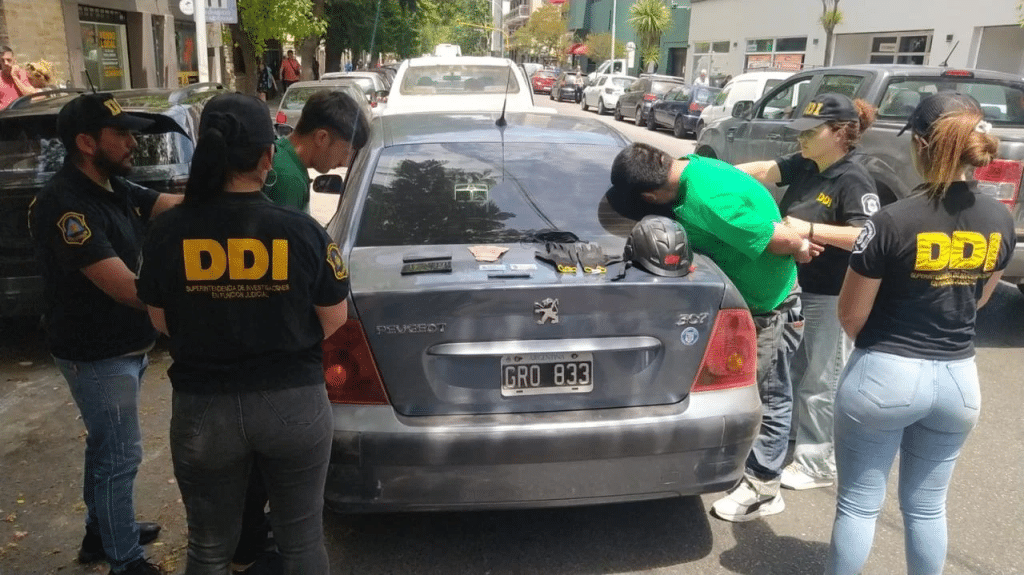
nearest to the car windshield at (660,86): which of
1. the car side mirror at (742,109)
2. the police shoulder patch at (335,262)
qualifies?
the car side mirror at (742,109)

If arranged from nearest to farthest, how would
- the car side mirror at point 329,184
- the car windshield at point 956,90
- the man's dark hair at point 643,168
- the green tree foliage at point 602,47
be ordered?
the man's dark hair at point 643,168, the car side mirror at point 329,184, the car windshield at point 956,90, the green tree foliage at point 602,47

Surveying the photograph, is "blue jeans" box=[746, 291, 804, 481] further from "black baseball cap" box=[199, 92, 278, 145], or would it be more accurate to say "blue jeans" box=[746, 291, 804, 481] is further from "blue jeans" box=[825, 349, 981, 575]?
"black baseball cap" box=[199, 92, 278, 145]

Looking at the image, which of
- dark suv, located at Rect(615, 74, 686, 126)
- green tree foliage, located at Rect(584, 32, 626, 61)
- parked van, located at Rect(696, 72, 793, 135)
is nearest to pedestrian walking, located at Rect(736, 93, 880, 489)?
parked van, located at Rect(696, 72, 793, 135)

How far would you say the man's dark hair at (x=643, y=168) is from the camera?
10.5 feet

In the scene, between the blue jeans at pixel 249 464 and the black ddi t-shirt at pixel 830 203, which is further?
the black ddi t-shirt at pixel 830 203

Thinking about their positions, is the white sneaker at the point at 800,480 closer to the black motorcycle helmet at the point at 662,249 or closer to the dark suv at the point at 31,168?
the black motorcycle helmet at the point at 662,249

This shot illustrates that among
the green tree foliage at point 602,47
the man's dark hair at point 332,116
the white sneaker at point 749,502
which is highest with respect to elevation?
the green tree foliage at point 602,47

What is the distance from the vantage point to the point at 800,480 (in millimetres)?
3975

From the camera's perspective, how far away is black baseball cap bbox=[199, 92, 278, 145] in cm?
206

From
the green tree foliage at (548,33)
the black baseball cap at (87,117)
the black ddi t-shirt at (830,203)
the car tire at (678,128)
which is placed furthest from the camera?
the green tree foliage at (548,33)

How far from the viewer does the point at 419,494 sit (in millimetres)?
2859

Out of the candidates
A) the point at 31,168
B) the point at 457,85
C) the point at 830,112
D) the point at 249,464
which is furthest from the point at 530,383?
the point at 457,85

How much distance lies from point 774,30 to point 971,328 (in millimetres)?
36084

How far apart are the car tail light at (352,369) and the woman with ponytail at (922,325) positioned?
1.53 meters
